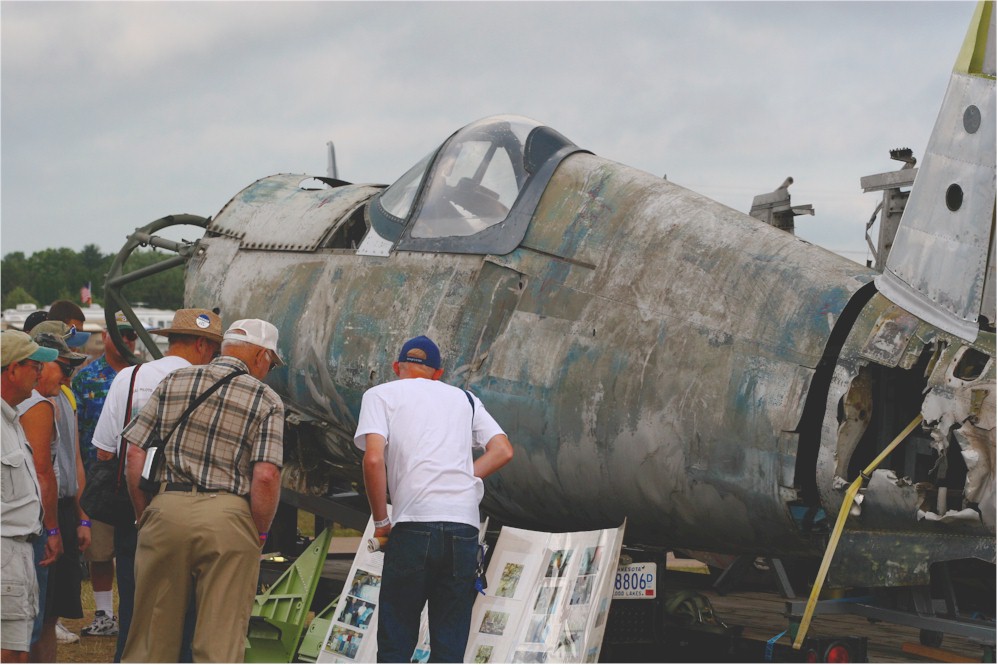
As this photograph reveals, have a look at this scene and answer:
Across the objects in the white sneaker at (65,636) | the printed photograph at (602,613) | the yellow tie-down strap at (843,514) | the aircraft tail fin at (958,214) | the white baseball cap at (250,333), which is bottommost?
the white sneaker at (65,636)

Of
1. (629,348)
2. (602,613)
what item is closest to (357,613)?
(602,613)

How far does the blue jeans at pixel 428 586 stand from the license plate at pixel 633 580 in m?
1.85

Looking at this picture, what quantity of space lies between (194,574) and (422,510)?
1.05 meters

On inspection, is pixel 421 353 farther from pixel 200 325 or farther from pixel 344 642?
pixel 344 642

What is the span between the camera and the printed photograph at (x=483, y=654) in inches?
234

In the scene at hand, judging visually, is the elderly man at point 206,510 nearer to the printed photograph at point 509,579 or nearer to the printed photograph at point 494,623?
the printed photograph at point 494,623

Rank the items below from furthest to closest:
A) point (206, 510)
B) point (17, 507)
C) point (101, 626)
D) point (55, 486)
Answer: point (101, 626) < point (55, 486) < point (17, 507) < point (206, 510)

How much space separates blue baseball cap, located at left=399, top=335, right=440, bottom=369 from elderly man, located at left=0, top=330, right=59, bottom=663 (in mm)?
1738

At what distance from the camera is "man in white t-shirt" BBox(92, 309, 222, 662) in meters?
6.45

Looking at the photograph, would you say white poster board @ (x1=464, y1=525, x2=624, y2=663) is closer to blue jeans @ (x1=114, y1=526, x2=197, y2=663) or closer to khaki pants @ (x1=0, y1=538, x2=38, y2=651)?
blue jeans @ (x1=114, y1=526, x2=197, y2=663)

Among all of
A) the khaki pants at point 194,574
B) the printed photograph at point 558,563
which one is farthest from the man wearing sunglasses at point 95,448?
the printed photograph at point 558,563

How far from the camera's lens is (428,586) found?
5383 mm

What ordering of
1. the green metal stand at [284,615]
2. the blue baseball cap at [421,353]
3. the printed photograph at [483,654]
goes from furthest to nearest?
1. the green metal stand at [284,615]
2. the printed photograph at [483,654]
3. the blue baseball cap at [421,353]

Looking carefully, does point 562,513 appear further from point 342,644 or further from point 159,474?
point 159,474
